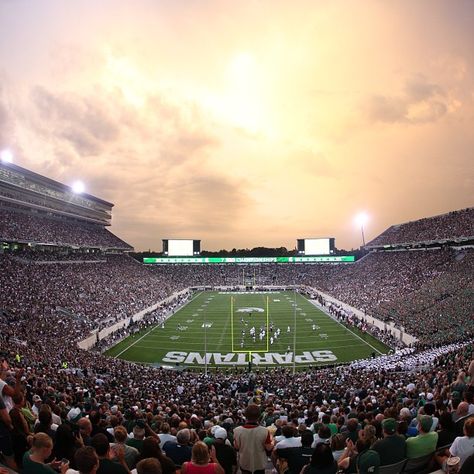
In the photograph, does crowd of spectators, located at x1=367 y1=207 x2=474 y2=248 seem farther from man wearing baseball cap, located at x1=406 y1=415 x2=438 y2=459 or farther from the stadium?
man wearing baseball cap, located at x1=406 y1=415 x2=438 y2=459

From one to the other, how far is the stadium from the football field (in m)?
0.22

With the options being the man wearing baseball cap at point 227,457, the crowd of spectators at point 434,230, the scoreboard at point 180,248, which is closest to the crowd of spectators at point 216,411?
the man wearing baseball cap at point 227,457

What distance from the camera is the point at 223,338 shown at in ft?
115

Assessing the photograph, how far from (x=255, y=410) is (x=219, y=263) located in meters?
88.9

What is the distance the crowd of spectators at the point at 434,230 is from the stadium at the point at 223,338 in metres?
0.35

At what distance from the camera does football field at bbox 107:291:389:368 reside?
1126 inches

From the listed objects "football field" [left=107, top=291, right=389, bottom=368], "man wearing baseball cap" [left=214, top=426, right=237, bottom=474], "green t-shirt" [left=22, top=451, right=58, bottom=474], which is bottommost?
"football field" [left=107, top=291, right=389, bottom=368]

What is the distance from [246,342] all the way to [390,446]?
29342mm

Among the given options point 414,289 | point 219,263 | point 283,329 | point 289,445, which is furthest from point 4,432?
point 219,263

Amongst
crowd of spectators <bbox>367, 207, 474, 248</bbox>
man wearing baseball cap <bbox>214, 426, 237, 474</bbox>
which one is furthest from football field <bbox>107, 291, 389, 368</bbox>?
crowd of spectators <bbox>367, 207, 474, 248</bbox>

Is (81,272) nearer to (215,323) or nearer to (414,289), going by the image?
(215,323)

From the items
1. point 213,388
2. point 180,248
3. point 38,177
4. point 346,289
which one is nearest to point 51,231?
point 38,177

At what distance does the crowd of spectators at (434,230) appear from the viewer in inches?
2192

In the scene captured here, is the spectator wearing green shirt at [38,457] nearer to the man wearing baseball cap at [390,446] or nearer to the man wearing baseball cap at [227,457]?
the man wearing baseball cap at [227,457]
